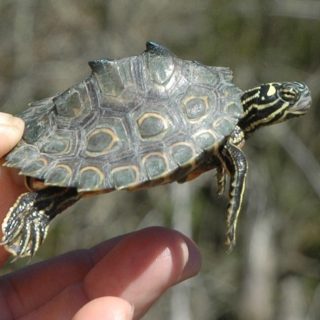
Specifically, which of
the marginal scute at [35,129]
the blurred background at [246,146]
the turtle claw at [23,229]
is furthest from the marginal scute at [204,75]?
the blurred background at [246,146]

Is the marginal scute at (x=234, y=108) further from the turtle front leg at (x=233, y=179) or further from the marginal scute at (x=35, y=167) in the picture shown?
the marginal scute at (x=35, y=167)

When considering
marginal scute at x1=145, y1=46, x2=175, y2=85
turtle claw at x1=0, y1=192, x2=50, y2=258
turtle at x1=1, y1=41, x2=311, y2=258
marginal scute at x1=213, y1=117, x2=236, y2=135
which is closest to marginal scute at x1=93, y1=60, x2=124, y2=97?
turtle at x1=1, y1=41, x2=311, y2=258

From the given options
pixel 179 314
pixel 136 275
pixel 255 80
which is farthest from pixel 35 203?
pixel 255 80

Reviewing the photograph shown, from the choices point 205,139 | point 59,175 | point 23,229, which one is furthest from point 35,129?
point 205,139

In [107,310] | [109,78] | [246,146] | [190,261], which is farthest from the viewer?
[246,146]

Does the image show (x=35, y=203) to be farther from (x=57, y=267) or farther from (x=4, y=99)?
(x=4, y=99)

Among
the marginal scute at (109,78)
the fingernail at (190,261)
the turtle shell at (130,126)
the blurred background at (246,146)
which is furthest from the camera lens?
the blurred background at (246,146)

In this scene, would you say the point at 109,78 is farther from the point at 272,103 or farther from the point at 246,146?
the point at 246,146
